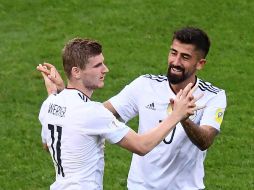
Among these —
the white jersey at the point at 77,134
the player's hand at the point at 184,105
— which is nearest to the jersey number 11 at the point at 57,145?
the white jersey at the point at 77,134

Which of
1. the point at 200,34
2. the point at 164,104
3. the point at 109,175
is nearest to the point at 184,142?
the point at 164,104

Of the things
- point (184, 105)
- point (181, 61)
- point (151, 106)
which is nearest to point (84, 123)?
point (184, 105)

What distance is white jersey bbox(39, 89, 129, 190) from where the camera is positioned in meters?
6.44

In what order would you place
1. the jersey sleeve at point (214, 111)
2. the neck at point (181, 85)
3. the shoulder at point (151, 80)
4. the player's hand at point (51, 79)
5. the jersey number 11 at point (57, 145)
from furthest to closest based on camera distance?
the shoulder at point (151, 80), the neck at point (181, 85), the jersey sleeve at point (214, 111), the player's hand at point (51, 79), the jersey number 11 at point (57, 145)

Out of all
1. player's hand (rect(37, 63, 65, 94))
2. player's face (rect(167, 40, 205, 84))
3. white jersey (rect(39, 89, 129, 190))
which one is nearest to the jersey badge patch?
player's face (rect(167, 40, 205, 84))

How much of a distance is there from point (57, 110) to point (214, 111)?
1.62 meters

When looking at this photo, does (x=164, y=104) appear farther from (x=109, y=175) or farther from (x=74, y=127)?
(x=109, y=175)

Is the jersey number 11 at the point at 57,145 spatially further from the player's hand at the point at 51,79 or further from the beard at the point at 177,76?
the beard at the point at 177,76

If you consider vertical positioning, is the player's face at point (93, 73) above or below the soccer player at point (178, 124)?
above

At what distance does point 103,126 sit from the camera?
6461 millimetres

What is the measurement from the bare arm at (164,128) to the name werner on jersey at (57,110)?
0.52 m

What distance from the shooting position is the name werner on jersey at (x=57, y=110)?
6.48 metres

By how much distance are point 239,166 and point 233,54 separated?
5225 mm

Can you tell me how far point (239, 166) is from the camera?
1166 cm
